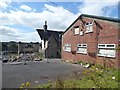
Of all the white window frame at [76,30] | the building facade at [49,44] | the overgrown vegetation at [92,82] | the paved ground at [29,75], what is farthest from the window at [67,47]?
the overgrown vegetation at [92,82]

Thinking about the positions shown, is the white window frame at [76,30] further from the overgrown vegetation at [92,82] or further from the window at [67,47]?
the overgrown vegetation at [92,82]

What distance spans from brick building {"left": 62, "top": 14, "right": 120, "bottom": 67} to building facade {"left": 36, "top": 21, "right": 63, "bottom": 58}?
13798 millimetres

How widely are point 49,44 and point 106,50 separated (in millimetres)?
23629

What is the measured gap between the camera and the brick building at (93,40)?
587 inches

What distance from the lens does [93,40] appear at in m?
17.6

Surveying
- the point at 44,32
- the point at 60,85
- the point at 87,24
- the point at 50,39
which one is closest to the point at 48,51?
the point at 50,39

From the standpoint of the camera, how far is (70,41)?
22.8 metres

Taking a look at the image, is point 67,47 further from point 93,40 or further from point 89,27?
point 93,40

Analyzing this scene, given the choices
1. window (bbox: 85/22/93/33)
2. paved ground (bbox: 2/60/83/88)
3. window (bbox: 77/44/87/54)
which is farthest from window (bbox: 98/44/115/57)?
paved ground (bbox: 2/60/83/88)

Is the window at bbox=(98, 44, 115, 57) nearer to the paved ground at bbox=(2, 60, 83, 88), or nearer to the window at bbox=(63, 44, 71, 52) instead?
the paved ground at bbox=(2, 60, 83, 88)

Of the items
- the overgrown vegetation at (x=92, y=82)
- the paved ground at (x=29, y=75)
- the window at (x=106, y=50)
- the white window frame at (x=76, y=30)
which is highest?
the white window frame at (x=76, y=30)

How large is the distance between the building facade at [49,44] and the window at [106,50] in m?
20.8

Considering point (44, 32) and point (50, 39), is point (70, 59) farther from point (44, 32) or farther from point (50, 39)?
point (44, 32)

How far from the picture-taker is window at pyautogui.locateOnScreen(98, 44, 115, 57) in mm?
14953
